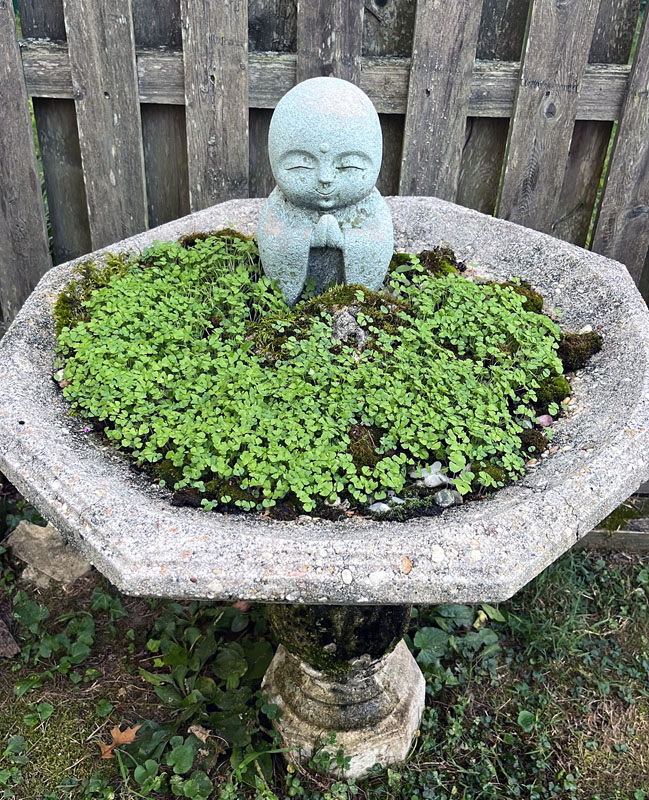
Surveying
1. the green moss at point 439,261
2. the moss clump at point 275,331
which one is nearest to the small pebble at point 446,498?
the moss clump at point 275,331

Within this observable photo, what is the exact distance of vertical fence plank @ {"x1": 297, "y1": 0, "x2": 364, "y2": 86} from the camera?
2688mm

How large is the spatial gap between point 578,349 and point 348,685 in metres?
1.20

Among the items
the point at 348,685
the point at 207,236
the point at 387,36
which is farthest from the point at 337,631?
the point at 387,36

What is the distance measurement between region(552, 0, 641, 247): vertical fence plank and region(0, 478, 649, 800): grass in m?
1.49

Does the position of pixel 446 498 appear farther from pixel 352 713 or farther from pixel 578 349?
pixel 352 713

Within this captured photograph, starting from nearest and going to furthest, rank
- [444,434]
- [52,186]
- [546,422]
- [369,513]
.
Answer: [369,513], [444,434], [546,422], [52,186]

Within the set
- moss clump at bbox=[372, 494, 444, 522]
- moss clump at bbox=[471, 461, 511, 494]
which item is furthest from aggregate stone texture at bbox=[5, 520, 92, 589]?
moss clump at bbox=[471, 461, 511, 494]

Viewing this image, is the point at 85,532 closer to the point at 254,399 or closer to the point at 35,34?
the point at 254,399

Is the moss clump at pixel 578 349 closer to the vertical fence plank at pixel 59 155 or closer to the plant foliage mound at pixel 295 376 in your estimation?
the plant foliage mound at pixel 295 376

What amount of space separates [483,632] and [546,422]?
1.12 metres

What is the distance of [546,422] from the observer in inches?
76.4

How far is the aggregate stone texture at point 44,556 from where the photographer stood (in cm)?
290

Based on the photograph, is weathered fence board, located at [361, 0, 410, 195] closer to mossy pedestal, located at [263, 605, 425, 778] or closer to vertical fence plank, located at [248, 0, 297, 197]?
vertical fence plank, located at [248, 0, 297, 197]

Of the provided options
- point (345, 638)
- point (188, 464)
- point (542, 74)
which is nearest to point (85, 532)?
point (188, 464)
